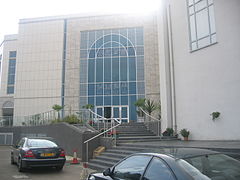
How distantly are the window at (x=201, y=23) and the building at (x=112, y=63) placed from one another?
6cm

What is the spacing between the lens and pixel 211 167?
341 cm

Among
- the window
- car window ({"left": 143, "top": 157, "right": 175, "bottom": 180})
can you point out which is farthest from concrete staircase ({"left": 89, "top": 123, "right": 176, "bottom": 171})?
the window

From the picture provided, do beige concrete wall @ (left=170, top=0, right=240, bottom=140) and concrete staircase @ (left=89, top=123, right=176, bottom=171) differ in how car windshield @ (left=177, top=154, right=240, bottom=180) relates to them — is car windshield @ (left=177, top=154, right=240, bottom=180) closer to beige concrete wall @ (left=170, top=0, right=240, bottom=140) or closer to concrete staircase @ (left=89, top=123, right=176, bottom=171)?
concrete staircase @ (left=89, top=123, right=176, bottom=171)

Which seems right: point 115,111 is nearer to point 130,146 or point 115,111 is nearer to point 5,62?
point 130,146

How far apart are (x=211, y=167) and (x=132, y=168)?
128 centimetres

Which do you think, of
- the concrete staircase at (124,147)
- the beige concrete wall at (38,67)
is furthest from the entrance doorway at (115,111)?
the concrete staircase at (124,147)

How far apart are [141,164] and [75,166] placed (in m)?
7.82

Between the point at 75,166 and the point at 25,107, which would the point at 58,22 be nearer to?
the point at 25,107

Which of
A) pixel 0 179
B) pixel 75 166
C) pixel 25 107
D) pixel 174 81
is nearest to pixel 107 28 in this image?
pixel 25 107

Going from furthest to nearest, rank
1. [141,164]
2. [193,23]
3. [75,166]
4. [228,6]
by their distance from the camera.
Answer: [193,23] < [228,6] < [75,166] < [141,164]

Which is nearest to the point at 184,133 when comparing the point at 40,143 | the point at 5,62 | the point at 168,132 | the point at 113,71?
the point at 168,132

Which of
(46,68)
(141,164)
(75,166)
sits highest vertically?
(46,68)

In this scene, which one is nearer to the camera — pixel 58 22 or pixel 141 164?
pixel 141 164

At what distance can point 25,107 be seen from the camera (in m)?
39.7
